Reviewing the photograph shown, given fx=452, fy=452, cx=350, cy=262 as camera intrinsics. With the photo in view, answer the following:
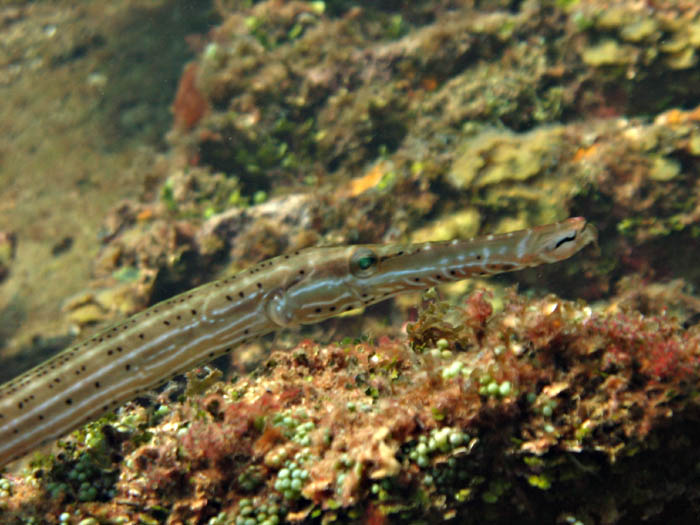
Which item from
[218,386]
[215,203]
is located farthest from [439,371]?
[215,203]

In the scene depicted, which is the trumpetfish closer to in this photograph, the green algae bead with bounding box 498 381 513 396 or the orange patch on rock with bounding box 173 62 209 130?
the green algae bead with bounding box 498 381 513 396

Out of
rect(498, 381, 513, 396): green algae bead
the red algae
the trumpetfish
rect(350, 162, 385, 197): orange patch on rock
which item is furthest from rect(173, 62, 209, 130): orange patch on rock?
rect(498, 381, 513, 396): green algae bead

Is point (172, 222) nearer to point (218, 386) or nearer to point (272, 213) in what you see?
point (272, 213)

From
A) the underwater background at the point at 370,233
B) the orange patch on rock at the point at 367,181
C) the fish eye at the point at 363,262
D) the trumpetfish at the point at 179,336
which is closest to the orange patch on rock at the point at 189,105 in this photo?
the underwater background at the point at 370,233

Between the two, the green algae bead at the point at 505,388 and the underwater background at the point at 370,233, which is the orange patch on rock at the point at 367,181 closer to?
the underwater background at the point at 370,233

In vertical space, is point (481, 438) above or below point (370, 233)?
above

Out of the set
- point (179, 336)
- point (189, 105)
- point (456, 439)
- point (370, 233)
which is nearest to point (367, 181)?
point (370, 233)

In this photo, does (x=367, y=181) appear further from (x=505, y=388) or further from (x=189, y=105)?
(x=189, y=105)
